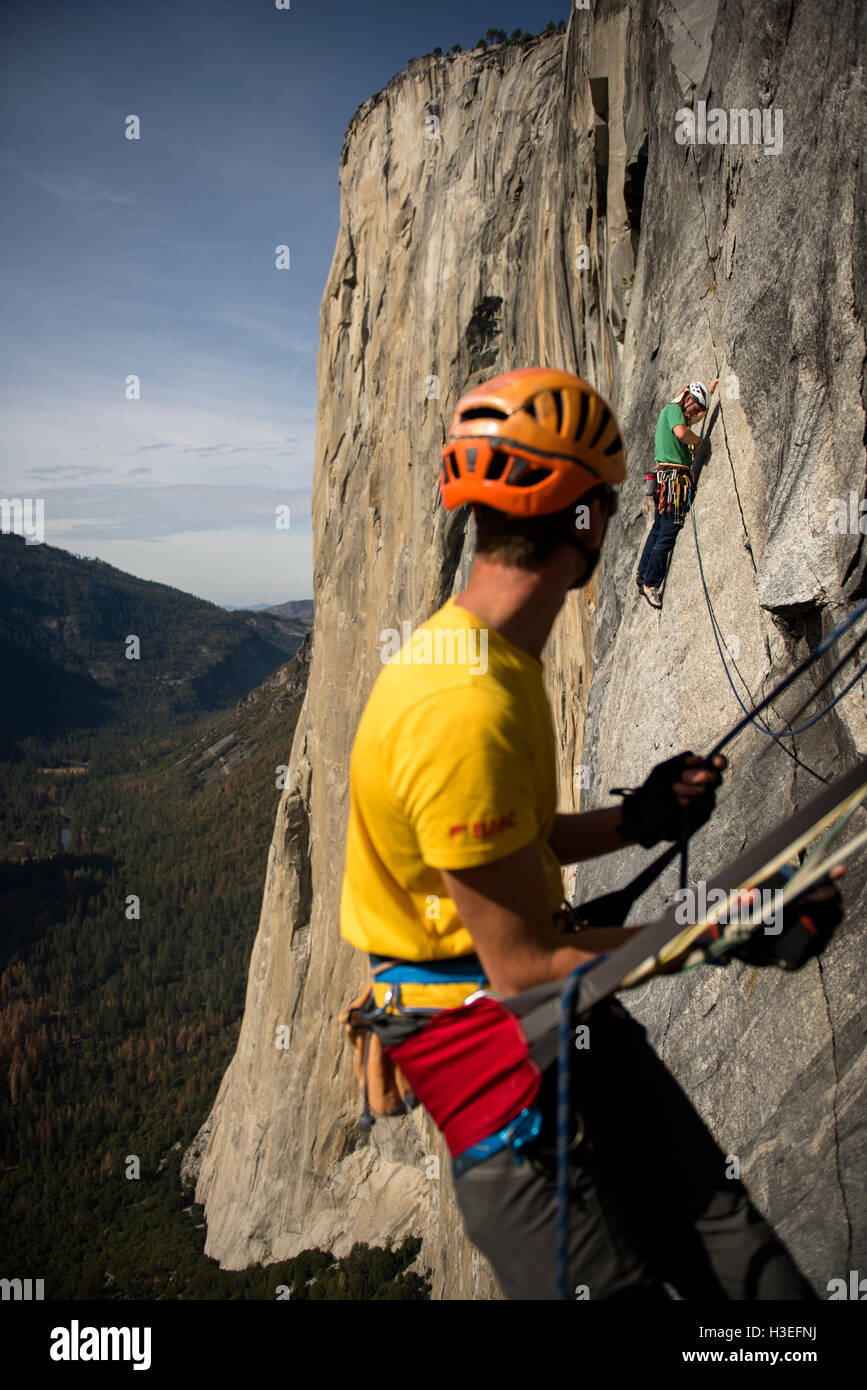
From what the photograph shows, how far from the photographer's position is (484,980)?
2014 mm

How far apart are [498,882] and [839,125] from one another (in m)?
4.39

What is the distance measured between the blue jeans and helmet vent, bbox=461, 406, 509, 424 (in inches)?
204

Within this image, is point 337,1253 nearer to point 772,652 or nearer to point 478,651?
point 772,652

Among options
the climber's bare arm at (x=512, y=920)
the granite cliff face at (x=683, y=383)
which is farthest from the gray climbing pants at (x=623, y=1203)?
the climber's bare arm at (x=512, y=920)

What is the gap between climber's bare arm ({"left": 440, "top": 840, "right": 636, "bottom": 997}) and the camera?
1.76 m

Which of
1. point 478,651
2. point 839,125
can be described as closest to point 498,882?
point 478,651

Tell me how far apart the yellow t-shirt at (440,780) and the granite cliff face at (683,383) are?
825 mm

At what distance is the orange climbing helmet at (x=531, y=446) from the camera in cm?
206

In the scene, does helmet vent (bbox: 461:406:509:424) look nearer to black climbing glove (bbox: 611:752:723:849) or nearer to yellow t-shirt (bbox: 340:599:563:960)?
yellow t-shirt (bbox: 340:599:563:960)

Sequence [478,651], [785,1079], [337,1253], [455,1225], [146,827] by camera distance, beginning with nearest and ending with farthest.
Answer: [478,651]
[785,1079]
[455,1225]
[337,1253]
[146,827]

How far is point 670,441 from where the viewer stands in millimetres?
6934

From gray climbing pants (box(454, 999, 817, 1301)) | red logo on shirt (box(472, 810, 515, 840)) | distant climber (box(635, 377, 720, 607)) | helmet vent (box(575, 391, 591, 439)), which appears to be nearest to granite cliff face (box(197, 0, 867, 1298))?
gray climbing pants (box(454, 999, 817, 1301))

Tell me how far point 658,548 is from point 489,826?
5900 millimetres

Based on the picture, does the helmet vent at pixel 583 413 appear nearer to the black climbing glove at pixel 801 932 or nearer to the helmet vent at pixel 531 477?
the helmet vent at pixel 531 477
